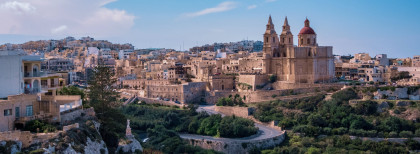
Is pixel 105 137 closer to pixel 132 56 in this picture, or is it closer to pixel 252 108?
pixel 252 108

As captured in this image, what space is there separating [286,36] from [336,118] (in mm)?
14119

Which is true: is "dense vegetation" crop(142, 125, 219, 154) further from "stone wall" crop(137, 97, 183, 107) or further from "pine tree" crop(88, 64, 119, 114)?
"stone wall" crop(137, 97, 183, 107)

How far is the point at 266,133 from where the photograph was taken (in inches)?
1401

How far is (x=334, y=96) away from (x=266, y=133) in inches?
281

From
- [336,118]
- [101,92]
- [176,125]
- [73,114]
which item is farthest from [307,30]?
[73,114]

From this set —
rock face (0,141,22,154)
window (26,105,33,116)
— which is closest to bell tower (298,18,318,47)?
window (26,105,33,116)

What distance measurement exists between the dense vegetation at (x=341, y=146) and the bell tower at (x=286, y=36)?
55.1ft

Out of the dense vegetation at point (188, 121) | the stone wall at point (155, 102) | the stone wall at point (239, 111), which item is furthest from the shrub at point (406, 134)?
the stone wall at point (155, 102)

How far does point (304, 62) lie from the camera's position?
43.8 m

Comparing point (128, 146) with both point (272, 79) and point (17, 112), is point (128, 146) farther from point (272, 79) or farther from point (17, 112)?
point (272, 79)

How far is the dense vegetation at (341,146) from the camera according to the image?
29.5 meters

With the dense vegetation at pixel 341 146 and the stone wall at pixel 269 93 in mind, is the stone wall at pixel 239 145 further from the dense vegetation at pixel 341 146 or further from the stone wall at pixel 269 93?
the stone wall at pixel 269 93

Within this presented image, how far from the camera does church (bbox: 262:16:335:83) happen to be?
43.5 meters

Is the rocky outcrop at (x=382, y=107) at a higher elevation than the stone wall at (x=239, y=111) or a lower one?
higher
